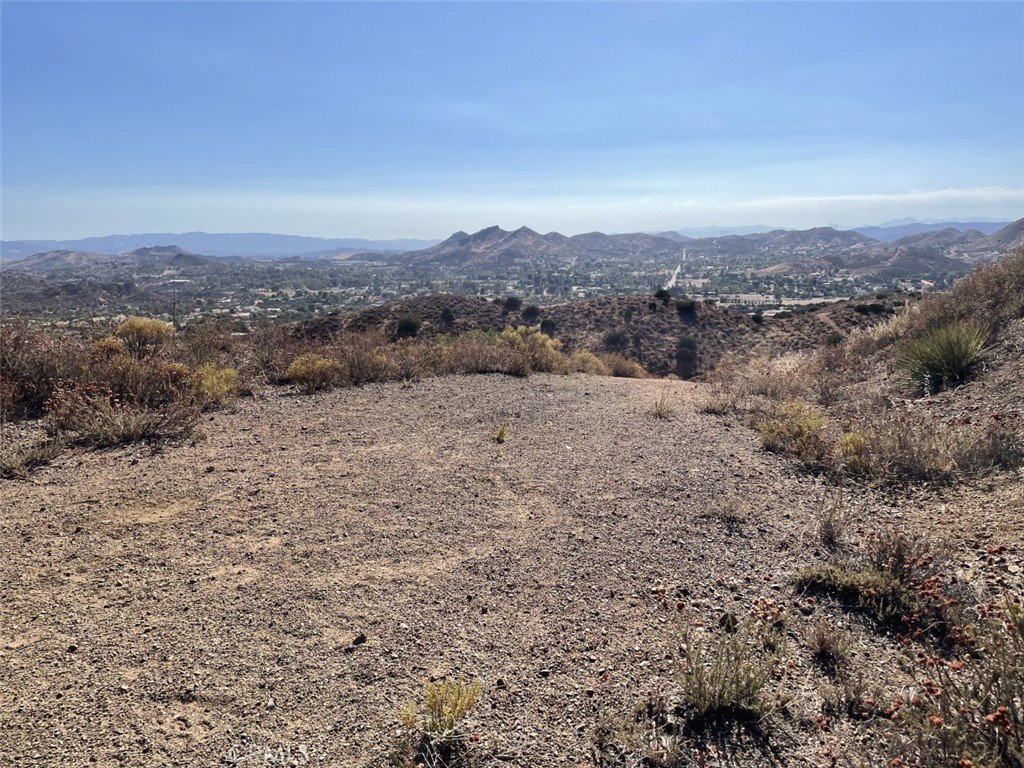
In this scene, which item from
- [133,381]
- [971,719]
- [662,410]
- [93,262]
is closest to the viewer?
[971,719]

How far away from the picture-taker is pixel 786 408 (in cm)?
721

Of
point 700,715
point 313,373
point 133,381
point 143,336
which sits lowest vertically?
point 700,715

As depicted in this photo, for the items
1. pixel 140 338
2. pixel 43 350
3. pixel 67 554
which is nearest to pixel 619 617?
pixel 67 554

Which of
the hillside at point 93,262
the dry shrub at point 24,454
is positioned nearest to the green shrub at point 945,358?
the dry shrub at point 24,454

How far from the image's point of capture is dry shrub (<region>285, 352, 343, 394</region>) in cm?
873

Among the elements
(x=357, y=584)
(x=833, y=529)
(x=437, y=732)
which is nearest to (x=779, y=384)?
(x=833, y=529)

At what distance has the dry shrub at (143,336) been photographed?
27.2 ft

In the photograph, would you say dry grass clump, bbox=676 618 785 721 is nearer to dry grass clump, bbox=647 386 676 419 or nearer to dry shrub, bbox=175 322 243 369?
dry grass clump, bbox=647 386 676 419

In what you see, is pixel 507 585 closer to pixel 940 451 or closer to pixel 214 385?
pixel 940 451

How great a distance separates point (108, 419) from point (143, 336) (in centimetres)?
361

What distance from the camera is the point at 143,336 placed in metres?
8.96

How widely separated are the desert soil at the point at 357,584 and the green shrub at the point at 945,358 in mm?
3247

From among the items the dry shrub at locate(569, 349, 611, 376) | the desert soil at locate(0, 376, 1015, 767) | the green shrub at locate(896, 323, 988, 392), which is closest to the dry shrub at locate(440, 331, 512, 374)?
the dry shrub at locate(569, 349, 611, 376)

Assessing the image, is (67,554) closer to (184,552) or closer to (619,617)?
(184,552)
